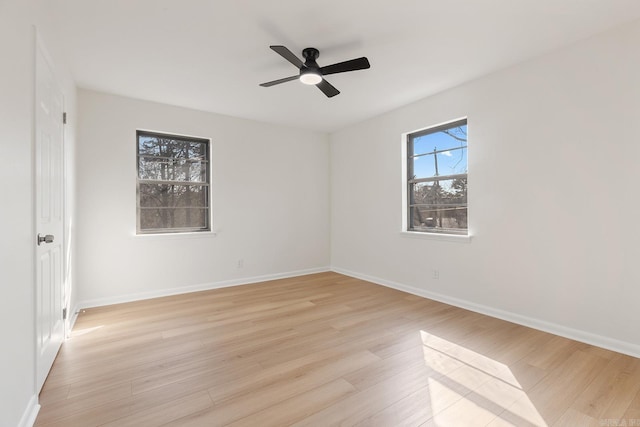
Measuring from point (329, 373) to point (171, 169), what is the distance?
3465mm

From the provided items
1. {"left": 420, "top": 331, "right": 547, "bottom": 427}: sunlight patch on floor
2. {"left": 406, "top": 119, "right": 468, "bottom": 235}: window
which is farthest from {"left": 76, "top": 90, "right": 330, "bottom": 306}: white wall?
{"left": 420, "top": 331, "right": 547, "bottom": 427}: sunlight patch on floor

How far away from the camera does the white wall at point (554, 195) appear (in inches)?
93.2

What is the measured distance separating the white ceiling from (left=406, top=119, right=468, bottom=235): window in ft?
2.15

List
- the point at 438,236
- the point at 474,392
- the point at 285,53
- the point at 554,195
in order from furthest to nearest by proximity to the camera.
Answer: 1. the point at 438,236
2. the point at 554,195
3. the point at 285,53
4. the point at 474,392

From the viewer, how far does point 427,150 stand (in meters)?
4.03

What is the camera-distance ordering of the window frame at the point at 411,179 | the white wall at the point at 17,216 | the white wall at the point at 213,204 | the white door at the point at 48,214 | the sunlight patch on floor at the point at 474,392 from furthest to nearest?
1. the window frame at the point at 411,179
2. the white wall at the point at 213,204
3. the white door at the point at 48,214
4. the sunlight patch on floor at the point at 474,392
5. the white wall at the point at 17,216

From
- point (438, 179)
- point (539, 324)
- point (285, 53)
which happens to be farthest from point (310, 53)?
point (539, 324)

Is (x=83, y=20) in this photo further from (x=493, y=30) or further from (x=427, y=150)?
(x=427, y=150)

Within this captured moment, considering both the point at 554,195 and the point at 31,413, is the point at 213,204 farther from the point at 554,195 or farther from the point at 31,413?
the point at 554,195

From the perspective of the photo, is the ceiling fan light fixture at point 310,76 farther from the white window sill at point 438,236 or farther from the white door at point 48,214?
the white window sill at point 438,236

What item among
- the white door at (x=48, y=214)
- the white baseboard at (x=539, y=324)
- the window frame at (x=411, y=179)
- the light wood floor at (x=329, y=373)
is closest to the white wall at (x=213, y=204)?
the light wood floor at (x=329, y=373)

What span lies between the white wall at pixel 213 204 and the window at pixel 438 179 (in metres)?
1.82

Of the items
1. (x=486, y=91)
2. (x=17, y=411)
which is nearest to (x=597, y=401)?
(x=486, y=91)

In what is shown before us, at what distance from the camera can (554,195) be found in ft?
8.97
